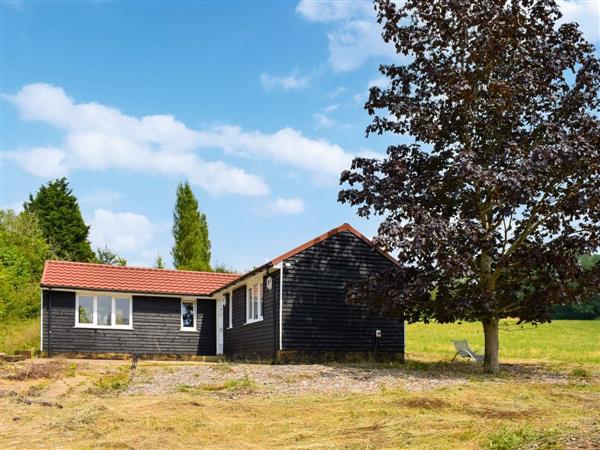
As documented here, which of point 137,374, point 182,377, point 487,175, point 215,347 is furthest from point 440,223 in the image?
point 215,347

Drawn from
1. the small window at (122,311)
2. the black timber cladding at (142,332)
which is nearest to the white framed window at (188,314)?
the black timber cladding at (142,332)

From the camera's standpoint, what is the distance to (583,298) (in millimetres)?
18719

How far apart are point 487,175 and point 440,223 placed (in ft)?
5.39

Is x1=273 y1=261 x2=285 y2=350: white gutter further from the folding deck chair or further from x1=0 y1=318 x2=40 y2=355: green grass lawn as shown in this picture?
x1=0 y1=318 x2=40 y2=355: green grass lawn

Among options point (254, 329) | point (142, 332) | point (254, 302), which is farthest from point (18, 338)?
point (254, 329)

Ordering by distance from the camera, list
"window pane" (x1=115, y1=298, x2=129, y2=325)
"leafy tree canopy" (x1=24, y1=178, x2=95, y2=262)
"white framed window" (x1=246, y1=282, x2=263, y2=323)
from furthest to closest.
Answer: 1. "leafy tree canopy" (x1=24, y1=178, x2=95, y2=262)
2. "window pane" (x1=115, y1=298, x2=129, y2=325)
3. "white framed window" (x1=246, y1=282, x2=263, y2=323)

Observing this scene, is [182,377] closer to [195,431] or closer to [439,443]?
[195,431]

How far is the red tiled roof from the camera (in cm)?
2761

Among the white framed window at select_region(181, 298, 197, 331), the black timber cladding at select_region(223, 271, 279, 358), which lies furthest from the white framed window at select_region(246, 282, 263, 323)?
the white framed window at select_region(181, 298, 197, 331)

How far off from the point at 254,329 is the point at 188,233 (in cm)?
3417

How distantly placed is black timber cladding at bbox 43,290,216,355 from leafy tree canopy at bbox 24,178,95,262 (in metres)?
25.7

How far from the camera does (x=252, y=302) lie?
25562mm

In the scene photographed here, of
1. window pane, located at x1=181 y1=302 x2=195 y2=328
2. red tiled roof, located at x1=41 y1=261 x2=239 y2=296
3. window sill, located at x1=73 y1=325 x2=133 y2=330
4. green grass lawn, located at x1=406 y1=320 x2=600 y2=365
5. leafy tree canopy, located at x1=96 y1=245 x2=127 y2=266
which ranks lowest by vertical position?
green grass lawn, located at x1=406 y1=320 x2=600 y2=365

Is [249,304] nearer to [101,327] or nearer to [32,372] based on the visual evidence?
[101,327]
